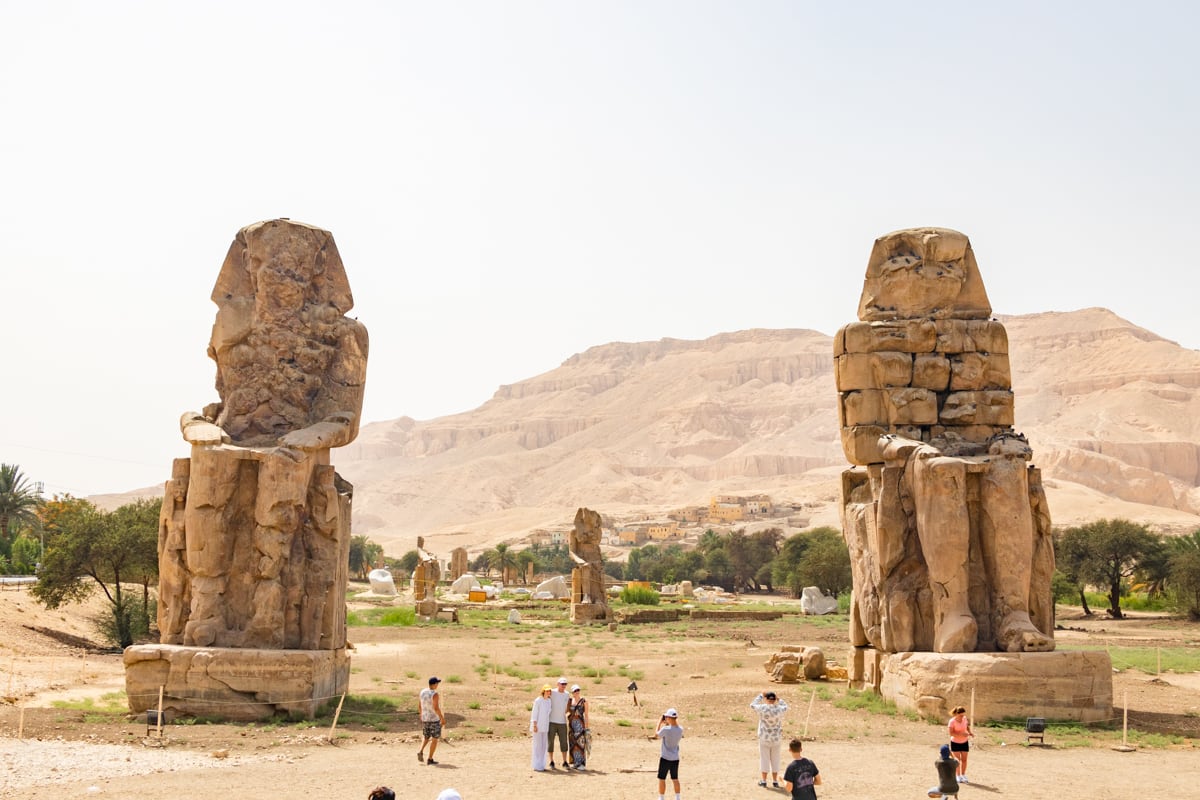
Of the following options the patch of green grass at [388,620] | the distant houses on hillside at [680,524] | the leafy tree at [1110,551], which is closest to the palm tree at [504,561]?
the distant houses on hillside at [680,524]

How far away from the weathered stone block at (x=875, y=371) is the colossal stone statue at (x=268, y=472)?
235 inches

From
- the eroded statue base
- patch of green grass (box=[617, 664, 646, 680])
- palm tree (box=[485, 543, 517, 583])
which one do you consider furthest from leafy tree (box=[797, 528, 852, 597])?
the eroded statue base

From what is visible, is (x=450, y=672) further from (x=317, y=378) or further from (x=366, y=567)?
(x=366, y=567)

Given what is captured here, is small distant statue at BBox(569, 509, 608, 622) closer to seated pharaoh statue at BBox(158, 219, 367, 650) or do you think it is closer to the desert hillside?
seated pharaoh statue at BBox(158, 219, 367, 650)

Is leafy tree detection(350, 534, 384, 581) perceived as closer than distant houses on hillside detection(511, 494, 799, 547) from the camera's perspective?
Yes

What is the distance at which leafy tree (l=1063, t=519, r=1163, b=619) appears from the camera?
39875 millimetres

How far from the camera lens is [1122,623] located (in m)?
34.5

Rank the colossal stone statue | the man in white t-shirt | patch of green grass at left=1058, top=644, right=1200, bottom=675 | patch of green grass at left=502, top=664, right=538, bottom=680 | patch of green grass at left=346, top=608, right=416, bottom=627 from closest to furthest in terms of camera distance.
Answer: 1. the man in white t-shirt
2. the colossal stone statue
3. patch of green grass at left=502, top=664, right=538, bottom=680
4. patch of green grass at left=1058, top=644, right=1200, bottom=675
5. patch of green grass at left=346, top=608, right=416, bottom=627

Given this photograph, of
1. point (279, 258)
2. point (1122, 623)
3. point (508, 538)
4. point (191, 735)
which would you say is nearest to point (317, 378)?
point (279, 258)

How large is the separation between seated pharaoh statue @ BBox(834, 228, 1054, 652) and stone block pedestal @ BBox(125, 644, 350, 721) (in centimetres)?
667

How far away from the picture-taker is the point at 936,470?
41.2 feet

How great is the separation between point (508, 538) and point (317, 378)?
100m

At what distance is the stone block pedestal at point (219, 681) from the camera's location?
1143cm

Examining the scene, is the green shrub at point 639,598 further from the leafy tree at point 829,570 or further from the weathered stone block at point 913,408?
the weathered stone block at point 913,408
